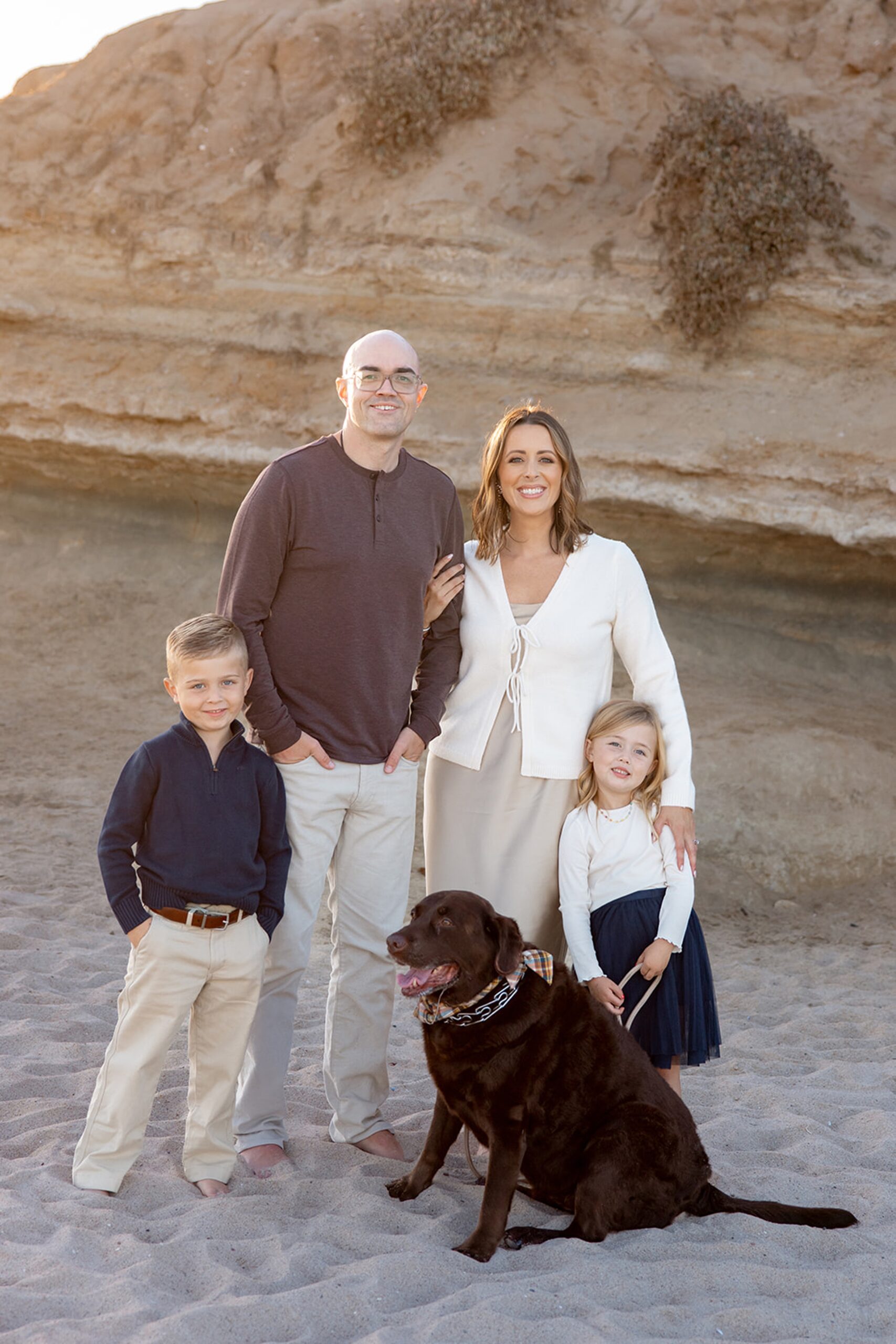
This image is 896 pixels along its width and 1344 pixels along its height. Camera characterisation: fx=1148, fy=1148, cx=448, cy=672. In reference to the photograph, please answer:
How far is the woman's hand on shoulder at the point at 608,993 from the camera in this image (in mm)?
3309

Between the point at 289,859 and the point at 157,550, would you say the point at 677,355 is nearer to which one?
the point at 157,550

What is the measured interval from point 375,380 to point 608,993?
1923 millimetres

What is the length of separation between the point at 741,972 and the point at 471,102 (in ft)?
22.9

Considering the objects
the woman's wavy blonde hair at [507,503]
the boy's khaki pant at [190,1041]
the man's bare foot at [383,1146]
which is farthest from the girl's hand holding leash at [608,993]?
the woman's wavy blonde hair at [507,503]

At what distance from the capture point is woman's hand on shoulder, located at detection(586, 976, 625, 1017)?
3309 millimetres

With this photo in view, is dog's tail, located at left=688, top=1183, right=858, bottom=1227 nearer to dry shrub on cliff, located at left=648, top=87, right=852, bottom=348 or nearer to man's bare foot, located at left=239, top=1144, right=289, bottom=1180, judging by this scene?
man's bare foot, located at left=239, top=1144, right=289, bottom=1180

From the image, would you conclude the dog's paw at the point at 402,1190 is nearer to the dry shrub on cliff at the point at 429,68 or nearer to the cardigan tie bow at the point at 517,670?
the cardigan tie bow at the point at 517,670

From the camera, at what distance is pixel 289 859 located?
3.33 m

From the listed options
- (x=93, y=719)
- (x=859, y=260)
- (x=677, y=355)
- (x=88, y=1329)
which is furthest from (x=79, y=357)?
(x=88, y=1329)

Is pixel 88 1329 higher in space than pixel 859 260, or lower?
lower

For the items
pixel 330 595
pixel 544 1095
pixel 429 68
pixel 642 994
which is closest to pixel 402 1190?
pixel 544 1095

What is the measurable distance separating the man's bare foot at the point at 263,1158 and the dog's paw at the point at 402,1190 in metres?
0.36

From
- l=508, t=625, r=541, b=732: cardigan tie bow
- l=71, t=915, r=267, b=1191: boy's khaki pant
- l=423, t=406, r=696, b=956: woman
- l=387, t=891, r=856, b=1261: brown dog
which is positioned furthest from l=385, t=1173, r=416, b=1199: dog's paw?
l=508, t=625, r=541, b=732: cardigan tie bow

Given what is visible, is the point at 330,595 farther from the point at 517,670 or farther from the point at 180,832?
the point at 180,832
